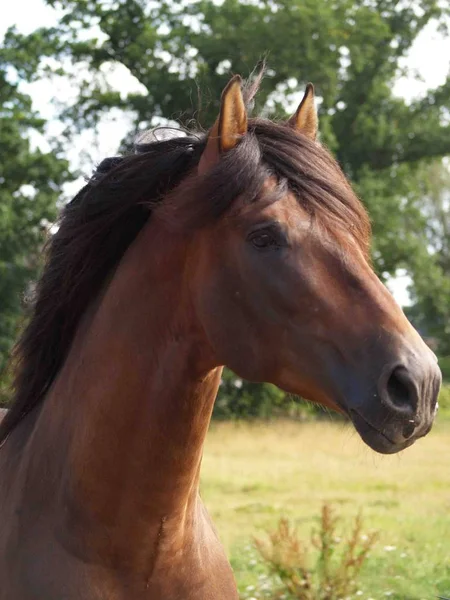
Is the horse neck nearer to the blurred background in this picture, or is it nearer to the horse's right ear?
the horse's right ear

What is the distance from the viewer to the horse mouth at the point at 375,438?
1790 millimetres

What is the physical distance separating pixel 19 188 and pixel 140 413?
16828 mm

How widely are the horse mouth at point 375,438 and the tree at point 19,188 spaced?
15649 mm

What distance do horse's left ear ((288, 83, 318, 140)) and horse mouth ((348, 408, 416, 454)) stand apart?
0.93 meters

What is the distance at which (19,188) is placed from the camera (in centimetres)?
1827

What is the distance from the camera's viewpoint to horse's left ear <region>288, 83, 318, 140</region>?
7.94ft

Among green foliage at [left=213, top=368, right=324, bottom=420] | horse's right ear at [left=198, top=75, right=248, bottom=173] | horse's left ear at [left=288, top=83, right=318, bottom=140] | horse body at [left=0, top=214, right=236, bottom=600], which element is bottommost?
horse body at [left=0, top=214, right=236, bottom=600]

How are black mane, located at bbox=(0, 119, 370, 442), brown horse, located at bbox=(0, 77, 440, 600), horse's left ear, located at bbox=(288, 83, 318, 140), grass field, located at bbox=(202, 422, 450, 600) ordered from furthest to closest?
grass field, located at bbox=(202, 422, 450, 600) → horse's left ear, located at bbox=(288, 83, 318, 140) → black mane, located at bbox=(0, 119, 370, 442) → brown horse, located at bbox=(0, 77, 440, 600)

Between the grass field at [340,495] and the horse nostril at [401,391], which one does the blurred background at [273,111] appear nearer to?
the grass field at [340,495]

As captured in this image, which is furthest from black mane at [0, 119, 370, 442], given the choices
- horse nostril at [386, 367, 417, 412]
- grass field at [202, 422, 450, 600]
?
grass field at [202, 422, 450, 600]

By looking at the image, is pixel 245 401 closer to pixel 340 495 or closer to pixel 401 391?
pixel 340 495

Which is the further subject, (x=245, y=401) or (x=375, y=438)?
(x=245, y=401)

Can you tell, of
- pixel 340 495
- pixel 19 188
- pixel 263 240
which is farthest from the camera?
pixel 19 188

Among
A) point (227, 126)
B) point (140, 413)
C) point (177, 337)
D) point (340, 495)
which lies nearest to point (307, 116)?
point (227, 126)
